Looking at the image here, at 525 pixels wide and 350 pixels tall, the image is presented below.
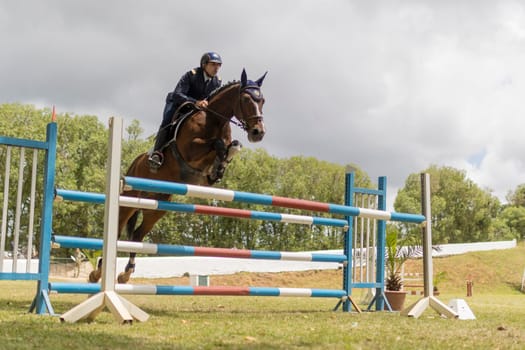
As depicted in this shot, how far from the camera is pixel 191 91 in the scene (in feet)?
20.8

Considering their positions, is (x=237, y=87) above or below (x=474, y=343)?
above

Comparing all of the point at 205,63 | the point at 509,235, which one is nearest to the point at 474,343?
the point at 205,63

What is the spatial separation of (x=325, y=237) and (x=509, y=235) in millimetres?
28902

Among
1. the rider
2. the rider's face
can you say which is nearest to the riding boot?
the rider

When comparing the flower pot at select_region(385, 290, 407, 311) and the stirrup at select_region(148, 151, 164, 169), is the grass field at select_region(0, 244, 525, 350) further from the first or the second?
the flower pot at select_region(385, 290, 407, 311)

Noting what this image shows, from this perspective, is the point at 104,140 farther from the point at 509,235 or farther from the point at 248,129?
the point at 509,235

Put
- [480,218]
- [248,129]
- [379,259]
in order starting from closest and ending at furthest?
1. [248,129]
2. [379,259]
3. [480,218]

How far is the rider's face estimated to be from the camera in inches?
244

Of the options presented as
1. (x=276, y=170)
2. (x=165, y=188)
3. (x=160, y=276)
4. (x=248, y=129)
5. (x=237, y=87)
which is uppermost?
(x=276, y=170)

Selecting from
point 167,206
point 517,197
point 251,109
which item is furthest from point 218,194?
point 517,197

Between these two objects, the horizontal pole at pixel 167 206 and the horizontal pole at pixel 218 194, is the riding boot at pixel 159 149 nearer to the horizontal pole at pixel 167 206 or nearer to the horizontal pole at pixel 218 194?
the horizontal pole at pixel 167 206

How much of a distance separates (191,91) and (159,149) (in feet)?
2.53

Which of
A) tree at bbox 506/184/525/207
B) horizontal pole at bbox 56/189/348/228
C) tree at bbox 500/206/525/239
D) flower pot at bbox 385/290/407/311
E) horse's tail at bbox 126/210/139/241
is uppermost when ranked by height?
tree at bbox 506/184/525/207

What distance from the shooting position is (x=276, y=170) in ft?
132
